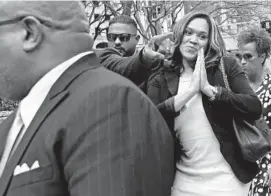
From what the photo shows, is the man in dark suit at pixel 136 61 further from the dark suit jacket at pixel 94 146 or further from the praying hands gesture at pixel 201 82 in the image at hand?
the dark suit jacket at pixel 94 146

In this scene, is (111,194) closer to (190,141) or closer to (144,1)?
(190,141)

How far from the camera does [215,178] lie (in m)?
2.92

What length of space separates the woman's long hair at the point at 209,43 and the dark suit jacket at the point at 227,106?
0.05m

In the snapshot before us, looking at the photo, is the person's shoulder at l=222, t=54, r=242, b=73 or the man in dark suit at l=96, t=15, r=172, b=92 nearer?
the man in dark suit at l=96, t=15, r=172, b=92

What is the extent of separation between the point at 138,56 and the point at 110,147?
56.6 inches

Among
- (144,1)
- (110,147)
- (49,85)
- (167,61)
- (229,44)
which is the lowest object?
(229,44)

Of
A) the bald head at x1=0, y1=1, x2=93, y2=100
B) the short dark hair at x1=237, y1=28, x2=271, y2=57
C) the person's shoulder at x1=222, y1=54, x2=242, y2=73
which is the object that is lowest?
the short dark hair at x1=237, y1=28, x2=271, y2=57

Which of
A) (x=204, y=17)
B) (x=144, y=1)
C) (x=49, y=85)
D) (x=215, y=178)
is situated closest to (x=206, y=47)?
(x=204, y=17)

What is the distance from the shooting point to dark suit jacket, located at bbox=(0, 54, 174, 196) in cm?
131

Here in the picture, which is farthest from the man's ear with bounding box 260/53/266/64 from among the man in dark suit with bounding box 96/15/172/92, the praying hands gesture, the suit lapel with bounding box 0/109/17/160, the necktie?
the necktie

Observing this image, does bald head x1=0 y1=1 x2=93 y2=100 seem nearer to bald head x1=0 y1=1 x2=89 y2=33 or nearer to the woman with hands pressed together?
bald head x1=0 y1=1 x2=89 y2=33

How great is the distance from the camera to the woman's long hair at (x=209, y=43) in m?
3.04

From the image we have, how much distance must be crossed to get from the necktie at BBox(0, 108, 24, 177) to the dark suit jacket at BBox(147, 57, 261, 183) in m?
1.43

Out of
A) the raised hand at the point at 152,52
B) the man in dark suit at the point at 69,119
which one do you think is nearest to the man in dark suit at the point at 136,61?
the raised hand at the point at 152,52
